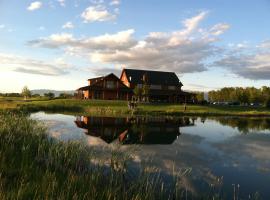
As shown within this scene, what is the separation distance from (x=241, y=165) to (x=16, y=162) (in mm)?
12836

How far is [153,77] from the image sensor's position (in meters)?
90.9

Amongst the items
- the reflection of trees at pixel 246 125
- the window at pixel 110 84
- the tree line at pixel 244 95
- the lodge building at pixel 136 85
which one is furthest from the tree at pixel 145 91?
the tree line at pixel 244 95

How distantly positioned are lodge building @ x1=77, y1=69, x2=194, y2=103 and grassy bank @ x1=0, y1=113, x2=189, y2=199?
6263cm

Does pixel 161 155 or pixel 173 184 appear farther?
pixel 161 155

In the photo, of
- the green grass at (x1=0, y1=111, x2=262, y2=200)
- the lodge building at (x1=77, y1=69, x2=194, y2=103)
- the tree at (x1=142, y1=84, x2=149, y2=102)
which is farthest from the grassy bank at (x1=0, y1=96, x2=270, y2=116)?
the green grass at (x1=0, y1=111, x2=262, y2=200)

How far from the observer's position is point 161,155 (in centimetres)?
2069

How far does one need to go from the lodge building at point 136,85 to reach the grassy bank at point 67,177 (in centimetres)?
6263

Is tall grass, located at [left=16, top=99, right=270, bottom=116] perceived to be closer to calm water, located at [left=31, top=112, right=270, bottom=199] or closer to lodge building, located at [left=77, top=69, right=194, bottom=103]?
lodge building, located at [left=77, top=69, right=194, bottom=103]

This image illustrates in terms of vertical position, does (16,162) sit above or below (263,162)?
above

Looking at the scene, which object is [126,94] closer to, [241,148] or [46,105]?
[46,105]

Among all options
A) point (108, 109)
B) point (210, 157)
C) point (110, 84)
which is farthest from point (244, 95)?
point (210, 157)

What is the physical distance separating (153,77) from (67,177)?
8057cm

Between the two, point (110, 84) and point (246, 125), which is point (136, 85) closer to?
point (110, 84)

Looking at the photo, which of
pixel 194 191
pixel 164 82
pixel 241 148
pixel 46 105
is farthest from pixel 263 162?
pixel 164 82
